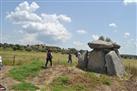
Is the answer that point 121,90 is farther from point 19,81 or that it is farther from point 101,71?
point 19,81

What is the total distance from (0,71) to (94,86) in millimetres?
8279

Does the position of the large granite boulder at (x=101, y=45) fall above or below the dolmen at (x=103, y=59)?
above

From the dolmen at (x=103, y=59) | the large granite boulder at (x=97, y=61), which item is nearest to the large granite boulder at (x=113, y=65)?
the dolmen at (x=103, y=59)

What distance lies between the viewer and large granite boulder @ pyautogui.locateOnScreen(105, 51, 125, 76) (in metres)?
30.0

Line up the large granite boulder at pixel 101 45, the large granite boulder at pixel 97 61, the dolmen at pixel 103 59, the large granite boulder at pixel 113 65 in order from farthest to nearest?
the large granite boulder at pixel 101 45
the large granite boulder at pixel 97 61
the dolmen at pixel 103 59
the large granite boulder at pixel 113 65

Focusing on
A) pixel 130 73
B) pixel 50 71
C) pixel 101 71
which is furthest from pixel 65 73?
pixel 130 73

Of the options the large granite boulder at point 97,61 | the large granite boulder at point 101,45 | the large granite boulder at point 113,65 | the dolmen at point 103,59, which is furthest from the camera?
the large granite boulder at point 101,45

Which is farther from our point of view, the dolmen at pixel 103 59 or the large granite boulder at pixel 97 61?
the large granite boulder at pixel 97 61

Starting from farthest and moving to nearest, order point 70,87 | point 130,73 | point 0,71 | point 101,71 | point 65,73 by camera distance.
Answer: point 130,73
point 101,71
point 0,71
point 65,73
point 70,87

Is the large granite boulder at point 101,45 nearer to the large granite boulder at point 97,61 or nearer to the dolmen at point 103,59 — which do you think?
the dolmen at point 103,59

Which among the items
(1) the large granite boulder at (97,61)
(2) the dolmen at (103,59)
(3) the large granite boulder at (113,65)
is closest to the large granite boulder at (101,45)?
(2) the dolmen at (103,59)

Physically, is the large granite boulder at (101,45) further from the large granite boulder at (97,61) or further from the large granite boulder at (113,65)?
the large granite boulder at (113,65)

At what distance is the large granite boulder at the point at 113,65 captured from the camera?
98.5 ft

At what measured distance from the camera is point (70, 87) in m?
24.0
